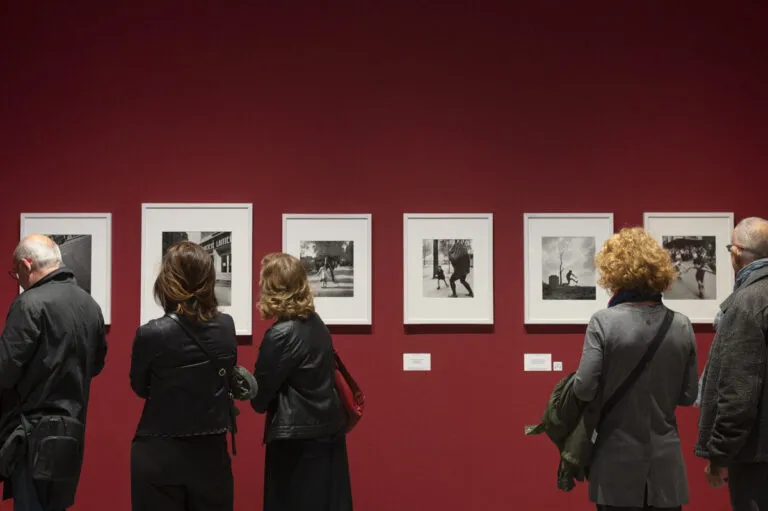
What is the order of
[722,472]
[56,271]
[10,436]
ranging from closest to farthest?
[722,472]
[10,436]
[56,271]

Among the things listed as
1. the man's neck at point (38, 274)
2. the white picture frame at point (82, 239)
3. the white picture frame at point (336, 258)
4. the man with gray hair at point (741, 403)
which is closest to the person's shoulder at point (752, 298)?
the man with gray hair at point (741, 403)

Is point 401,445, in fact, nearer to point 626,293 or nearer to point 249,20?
point 626,293

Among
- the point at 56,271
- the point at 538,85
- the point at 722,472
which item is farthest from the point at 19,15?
the point at 722,472

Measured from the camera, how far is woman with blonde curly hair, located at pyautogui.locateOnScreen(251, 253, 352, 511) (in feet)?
13.3

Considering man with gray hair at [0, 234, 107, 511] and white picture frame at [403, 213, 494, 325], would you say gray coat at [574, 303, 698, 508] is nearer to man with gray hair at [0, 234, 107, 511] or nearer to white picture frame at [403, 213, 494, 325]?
white picture frame at [403, 213, 494, 325]

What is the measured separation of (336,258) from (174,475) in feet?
7.67

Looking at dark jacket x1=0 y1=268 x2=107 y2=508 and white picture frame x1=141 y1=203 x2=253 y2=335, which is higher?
white picture frame x1=141 y1=203 x2=253 y2=335

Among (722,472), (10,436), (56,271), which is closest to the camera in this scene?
(722,472)

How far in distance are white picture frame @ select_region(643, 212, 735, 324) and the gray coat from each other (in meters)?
2.23

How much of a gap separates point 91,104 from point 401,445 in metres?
3.39

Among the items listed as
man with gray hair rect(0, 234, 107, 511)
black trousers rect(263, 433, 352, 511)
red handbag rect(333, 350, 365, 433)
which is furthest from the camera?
red handbag rect(333, 350, 365, 433)

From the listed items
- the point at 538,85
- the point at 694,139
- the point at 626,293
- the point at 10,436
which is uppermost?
the point at 538,85

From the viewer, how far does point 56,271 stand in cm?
425

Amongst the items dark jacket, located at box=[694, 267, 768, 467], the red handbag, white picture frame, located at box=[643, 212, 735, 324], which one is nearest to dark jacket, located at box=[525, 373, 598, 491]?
dark jacket, located at box=[694, 267, 768, 467]
